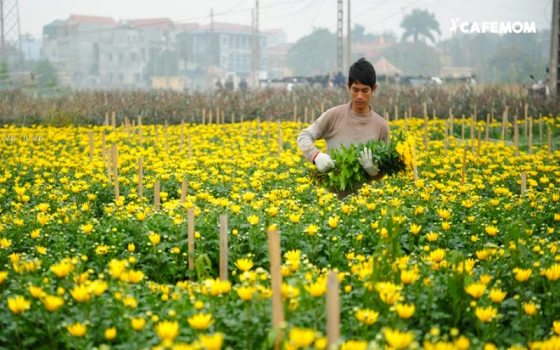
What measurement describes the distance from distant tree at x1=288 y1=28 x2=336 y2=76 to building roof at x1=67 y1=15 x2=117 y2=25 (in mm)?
25232

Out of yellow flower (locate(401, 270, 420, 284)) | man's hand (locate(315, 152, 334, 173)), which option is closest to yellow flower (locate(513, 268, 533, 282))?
yellow flower (locate(401, 270, 420, 284))

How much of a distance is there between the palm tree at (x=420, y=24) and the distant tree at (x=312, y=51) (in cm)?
1028

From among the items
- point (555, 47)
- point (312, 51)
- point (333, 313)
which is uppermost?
point (312, 51)

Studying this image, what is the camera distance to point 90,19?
4104 inches

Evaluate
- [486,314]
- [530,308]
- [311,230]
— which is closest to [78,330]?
[486,314]

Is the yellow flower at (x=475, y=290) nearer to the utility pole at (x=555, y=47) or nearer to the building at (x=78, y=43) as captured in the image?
the utility pole at (x=555, y=47)

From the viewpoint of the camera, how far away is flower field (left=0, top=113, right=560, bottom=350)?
298 centimetres

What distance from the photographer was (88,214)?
18.3 ft

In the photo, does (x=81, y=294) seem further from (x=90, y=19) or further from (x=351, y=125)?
(x=90, y=19)

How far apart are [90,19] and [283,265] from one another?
105824 mm

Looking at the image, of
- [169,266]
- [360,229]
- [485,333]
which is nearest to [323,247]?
[360,229]

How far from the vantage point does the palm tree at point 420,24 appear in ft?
341

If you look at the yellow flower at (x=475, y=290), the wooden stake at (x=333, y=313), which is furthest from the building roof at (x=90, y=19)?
the wooden stake at (x=333, y=313)

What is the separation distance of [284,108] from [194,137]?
7.23m
